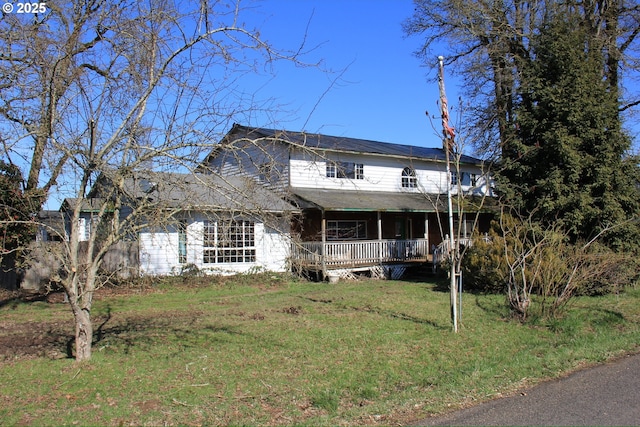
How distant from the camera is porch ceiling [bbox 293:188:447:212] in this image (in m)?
19.7

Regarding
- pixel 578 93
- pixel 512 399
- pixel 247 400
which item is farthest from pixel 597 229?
pixel 247 400

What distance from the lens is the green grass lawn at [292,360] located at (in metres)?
5.59

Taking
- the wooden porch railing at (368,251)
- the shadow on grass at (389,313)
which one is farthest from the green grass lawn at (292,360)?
the wooden porch railing at (368,251)

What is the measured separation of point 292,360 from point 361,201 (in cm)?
1445

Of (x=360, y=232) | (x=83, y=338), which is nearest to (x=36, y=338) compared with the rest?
(x=83, y=338)

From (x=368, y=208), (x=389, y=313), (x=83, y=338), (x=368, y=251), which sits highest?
(x=368, y=208)

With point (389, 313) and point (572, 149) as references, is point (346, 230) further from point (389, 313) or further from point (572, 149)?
point (389, 313)

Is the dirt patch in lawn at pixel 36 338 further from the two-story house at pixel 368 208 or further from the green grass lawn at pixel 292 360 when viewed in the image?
the two-story house at pixel 368 208

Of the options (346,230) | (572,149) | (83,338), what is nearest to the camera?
(83,338)

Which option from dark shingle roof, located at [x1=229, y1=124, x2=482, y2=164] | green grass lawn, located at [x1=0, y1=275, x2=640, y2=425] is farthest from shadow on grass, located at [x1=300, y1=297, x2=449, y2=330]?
dark shingle roof, located at [x1=229, y1=124, x2=482, y2=164]

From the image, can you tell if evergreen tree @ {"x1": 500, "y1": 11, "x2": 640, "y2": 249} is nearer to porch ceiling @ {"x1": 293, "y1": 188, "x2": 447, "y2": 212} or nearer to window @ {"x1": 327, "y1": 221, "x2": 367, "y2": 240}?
porch ceiling @ {"x1": 293, "y1": 188, "x2": 447, "y2": 212}

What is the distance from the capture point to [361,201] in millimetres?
21656

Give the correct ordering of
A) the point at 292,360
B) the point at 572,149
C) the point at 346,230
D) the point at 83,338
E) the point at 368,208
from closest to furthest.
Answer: the point at 83,338
the point at 292,360
the point at 572,149
the point at 368,208
the point at 346,230

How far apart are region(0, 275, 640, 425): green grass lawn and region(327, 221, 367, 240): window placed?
10.4m
